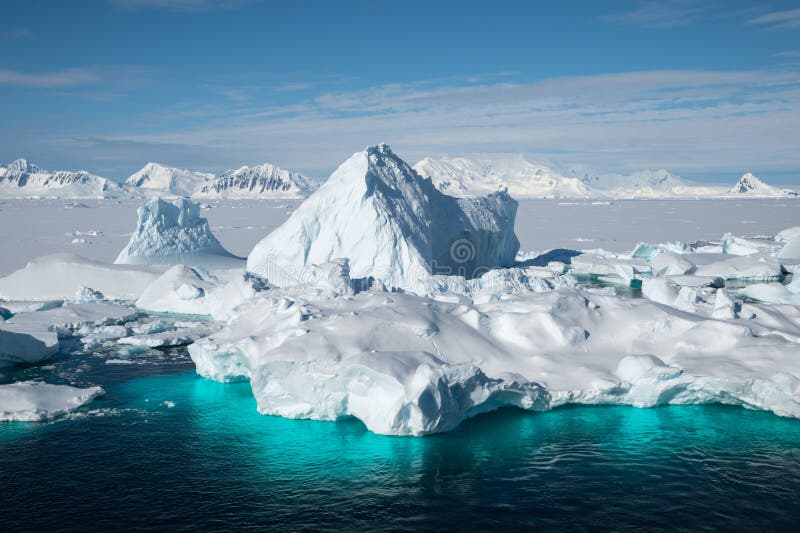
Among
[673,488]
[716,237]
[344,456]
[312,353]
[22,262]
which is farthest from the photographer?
[716,237]

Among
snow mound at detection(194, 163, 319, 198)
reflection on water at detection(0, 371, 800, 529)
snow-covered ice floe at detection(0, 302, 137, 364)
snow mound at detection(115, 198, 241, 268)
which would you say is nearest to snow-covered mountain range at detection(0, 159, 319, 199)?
snow mound at detection(194, 163, 319, 198)

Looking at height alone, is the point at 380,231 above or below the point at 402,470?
above

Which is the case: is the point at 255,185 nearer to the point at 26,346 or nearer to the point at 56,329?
the point at 56,329

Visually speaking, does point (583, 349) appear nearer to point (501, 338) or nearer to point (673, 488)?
point (501, 338)

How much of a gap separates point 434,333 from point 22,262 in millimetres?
28863

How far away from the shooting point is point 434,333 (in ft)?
49.6

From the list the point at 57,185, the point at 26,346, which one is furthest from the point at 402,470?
the point at 57,185

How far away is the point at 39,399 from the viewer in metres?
14.1

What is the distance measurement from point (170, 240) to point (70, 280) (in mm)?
6248

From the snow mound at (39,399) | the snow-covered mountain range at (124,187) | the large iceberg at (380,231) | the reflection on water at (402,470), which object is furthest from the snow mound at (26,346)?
the snow-covered mountain range at (124,187)

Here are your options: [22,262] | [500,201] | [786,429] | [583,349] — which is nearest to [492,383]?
[583,349]

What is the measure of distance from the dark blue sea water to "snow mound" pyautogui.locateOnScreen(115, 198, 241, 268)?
61.9ft

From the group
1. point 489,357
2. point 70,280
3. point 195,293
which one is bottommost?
point 489,357

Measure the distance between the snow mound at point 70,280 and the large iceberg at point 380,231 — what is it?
5.50 m
